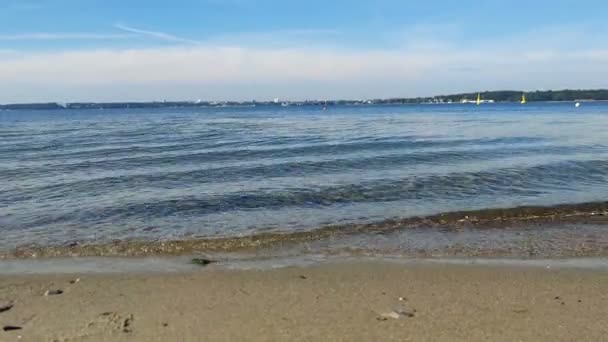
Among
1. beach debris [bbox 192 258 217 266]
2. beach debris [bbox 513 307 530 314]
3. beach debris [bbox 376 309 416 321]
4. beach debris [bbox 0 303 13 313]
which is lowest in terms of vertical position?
beach debris [bbox 192 258 217 266]

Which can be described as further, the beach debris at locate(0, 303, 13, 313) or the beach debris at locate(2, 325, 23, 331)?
the beach debris at locate(0, 303, 13, 313)

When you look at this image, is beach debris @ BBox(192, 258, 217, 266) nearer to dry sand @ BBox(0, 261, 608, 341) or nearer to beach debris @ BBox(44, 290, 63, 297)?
dry sand @ BBox(0, 261, 608, 341)

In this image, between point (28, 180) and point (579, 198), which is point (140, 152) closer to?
point (28, 180)

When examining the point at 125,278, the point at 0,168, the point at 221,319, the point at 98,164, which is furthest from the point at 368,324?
the point at 0,168

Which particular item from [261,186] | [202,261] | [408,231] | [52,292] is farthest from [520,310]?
[261,186]

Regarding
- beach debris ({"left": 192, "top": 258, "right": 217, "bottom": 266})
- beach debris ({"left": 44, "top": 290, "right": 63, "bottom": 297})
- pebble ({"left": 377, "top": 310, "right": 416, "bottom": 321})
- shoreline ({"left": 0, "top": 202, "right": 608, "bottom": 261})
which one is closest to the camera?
pebble ({"left": 377, "top": 310, "right": 416, "bottom": 321})

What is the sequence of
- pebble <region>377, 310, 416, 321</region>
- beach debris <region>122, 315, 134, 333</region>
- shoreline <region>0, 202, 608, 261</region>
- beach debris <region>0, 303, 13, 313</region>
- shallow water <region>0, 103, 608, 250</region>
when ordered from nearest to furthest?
beach debris <region>122, 315, 134, 333</region>, pebble <region>377, 310, 416, 321</region>, beach debris <region>0, 303, 13, 313</region>, shoreline <region>0, 202, 608, 261</region>, shallow water <region>0, 103, 608, 250</region>

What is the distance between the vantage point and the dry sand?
16.0 feet

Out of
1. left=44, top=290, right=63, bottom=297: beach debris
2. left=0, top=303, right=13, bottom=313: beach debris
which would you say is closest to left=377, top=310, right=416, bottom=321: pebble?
left=44, top=290, right=63, bottom=297: beach debris

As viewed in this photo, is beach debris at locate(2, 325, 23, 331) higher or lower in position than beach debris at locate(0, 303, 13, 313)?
higher

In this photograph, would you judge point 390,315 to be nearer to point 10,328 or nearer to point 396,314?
point 396,314

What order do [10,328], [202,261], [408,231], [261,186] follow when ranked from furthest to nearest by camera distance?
[261,186], [408,231], [202,261], [10,328]

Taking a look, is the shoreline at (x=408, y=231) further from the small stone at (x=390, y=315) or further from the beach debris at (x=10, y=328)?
the beach debris at (x=10, y=328)

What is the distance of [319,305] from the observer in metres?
5.66
